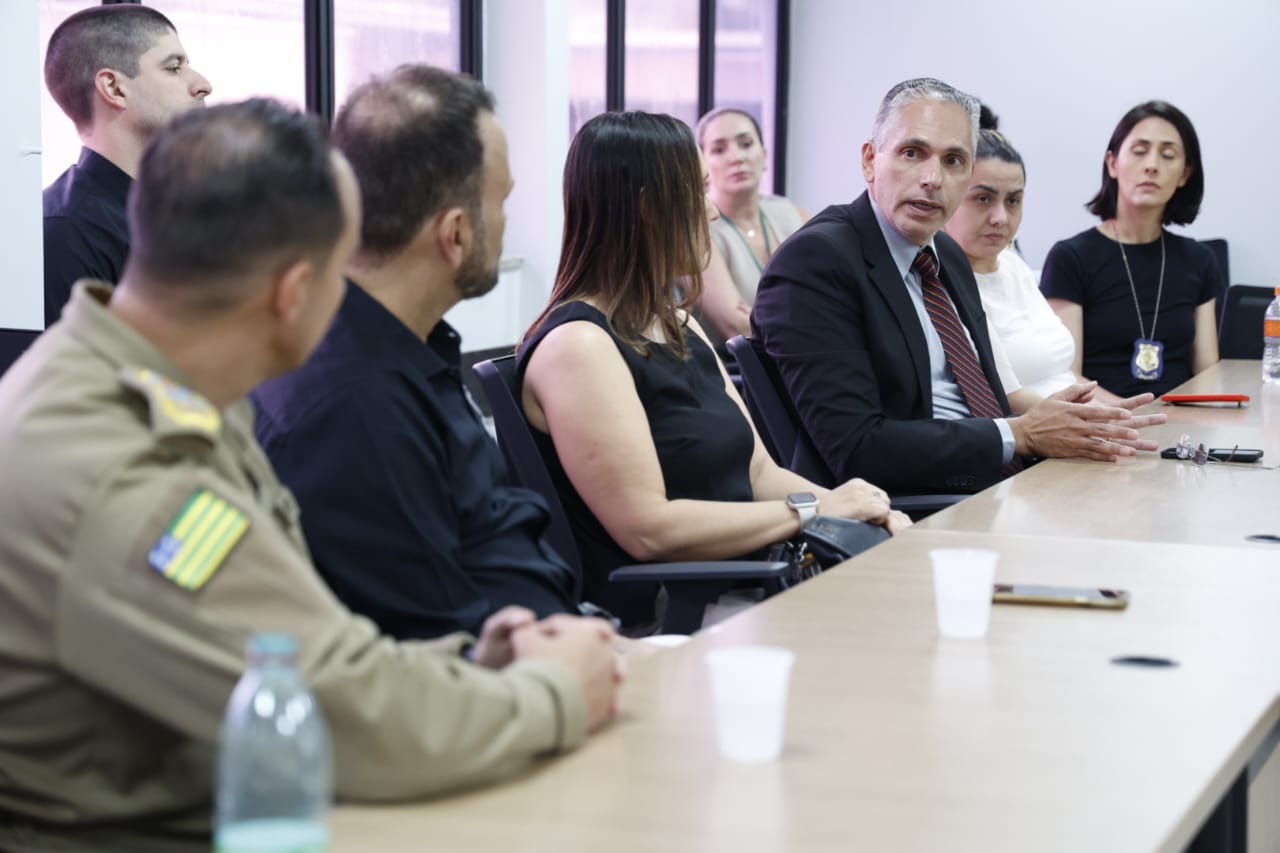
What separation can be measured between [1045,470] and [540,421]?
112 centimetres

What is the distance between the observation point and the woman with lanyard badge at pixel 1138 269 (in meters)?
5.16

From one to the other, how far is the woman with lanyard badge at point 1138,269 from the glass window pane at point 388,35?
2.51 m

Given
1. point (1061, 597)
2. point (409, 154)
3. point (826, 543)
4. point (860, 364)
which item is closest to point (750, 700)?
point (1061, 597)

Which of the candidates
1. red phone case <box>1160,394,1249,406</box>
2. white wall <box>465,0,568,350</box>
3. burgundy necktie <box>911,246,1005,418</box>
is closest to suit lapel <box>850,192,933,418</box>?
burgundy necktie <box>911,246,1005,418</box>

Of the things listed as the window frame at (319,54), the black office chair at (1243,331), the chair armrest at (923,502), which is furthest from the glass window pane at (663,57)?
the chair armrest at (923,502)

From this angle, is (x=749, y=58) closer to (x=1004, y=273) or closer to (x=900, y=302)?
(x=1004, y=273)

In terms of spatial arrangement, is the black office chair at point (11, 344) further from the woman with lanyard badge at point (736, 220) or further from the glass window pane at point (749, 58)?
the glass window pane at point (749, 58)

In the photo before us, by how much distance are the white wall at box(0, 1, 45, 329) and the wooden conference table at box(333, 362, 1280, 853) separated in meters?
1.89

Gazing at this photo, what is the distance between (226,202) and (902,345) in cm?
227

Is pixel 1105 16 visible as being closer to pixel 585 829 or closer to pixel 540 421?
pixel 540 421

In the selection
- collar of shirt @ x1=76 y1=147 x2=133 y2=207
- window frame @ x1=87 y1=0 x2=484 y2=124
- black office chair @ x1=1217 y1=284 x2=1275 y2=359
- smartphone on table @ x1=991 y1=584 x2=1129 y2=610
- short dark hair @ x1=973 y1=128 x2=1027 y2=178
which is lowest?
black office chair @ x1=1217 y1=284 x2=1275 y2=359

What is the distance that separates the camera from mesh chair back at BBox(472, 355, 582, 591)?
2564 mm

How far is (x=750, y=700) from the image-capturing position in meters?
1.33

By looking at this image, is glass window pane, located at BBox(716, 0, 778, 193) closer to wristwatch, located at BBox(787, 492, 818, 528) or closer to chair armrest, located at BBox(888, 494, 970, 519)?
chair armrest, located at BBox(888, 494, 970, 519)
